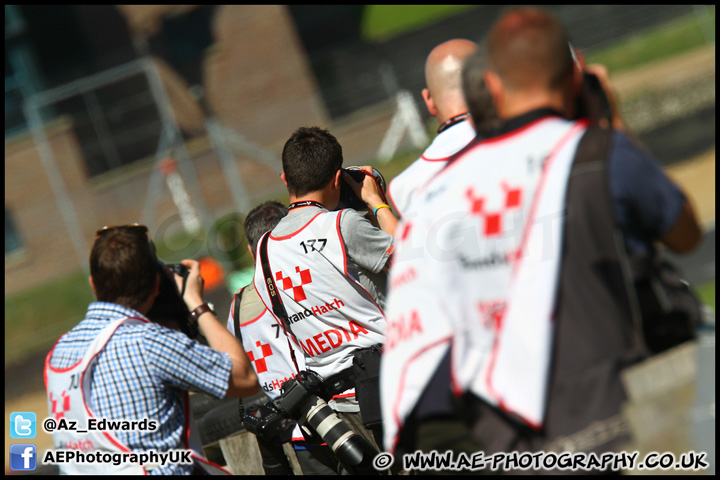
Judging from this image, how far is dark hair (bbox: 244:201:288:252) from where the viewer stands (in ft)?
12.7

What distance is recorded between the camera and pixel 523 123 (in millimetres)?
1948

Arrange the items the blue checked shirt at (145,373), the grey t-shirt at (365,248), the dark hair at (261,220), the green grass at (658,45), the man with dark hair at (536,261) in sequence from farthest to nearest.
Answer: the green grass at (658,45)
the dark hair at (261,220)
the grey t-shirt at (365,248)
the blue checked shirt at (145,373)
the man with dark hair at (536,261)

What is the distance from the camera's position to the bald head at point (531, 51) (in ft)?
6.20

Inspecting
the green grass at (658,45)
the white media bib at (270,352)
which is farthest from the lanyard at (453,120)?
the green grass at (658,45)

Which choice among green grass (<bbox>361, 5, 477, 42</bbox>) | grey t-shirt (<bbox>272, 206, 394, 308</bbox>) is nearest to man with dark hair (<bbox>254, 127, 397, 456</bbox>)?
grey t-shirt (<bbox>272, 206, 394, 308</bbox>)

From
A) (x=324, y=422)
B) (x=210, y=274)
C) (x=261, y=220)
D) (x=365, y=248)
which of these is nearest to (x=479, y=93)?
(x=365, y=248)

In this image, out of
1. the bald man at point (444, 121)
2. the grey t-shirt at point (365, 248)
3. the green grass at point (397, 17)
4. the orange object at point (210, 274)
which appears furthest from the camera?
the green grass at point (397, 17)

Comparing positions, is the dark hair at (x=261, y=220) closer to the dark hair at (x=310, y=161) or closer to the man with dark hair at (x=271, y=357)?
the man with dark hair at (x=271, y=357)

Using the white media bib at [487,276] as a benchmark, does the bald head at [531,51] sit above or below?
above

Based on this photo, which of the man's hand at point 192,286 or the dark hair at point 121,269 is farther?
the man's hand at point 192,286

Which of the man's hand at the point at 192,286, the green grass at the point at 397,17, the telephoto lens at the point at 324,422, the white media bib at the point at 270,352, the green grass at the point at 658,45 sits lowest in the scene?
the green grass at the point at 658,45

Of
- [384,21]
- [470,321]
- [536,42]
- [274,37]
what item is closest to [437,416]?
[470,321]

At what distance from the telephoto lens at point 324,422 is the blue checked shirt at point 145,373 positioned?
57cm

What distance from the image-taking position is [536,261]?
1.85m
